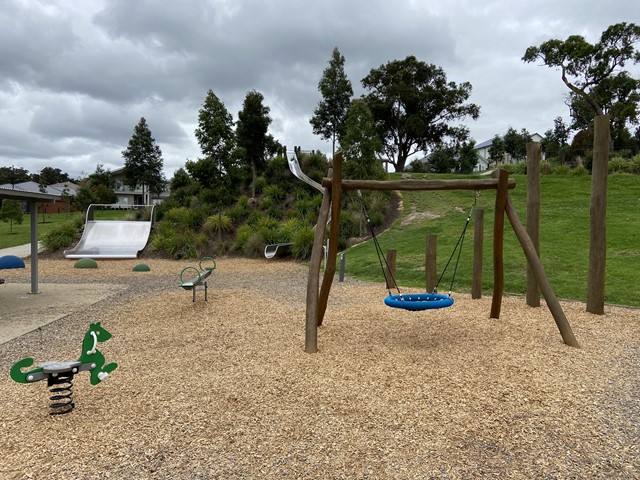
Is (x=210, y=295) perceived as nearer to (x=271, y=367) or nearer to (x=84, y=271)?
(x=271, y=367)

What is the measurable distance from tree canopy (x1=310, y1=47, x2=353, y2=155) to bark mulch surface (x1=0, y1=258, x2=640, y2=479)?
83.5ft

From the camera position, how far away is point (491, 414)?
3.44 m

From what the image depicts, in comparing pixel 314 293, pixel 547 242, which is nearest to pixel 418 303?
pixel 314 293

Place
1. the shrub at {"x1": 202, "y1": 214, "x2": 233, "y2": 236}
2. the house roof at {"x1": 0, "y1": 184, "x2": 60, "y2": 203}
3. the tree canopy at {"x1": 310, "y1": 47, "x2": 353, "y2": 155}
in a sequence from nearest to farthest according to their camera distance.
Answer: the house roof at {"x1": 0, "y1": 184, "x2": 60, "y2": 203}
the shrub at {"x1": 202, "y1": 214, "x2": 233, "y2": 236}
the tree canopy at {"x1": 310, "y1": 47, "x2": 353, "y2": 155}

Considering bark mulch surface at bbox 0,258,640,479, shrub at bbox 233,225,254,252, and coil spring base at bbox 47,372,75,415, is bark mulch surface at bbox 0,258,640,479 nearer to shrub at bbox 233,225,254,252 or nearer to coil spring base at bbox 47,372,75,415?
coil spring base at bbox 47,372,75,415

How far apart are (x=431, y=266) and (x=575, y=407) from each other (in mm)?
4513

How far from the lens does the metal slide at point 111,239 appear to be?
55.2 ft

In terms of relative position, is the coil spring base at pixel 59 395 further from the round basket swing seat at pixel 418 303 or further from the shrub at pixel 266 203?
the shrub at pixel 266 203

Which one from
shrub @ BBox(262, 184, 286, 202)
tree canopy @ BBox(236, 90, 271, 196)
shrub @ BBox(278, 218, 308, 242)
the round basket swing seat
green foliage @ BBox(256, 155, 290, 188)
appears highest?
tree canopy @ BBox(236, 90, 271, 196)

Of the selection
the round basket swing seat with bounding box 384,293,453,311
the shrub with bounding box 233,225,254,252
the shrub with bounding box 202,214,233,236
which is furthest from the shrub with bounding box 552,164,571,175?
the round basket swing seat with bounding box 384,293,453,311

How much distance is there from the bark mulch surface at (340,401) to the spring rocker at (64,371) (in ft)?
0.42

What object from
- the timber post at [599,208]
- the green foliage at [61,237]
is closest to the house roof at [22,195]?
the timber post at [599,208]

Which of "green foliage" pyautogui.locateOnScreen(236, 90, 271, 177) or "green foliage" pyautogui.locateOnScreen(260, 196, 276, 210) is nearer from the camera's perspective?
"green foliage" pyautogui.locateOnScreen(260, 196, 276, 210)

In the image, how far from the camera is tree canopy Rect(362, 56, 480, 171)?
1528 inches
